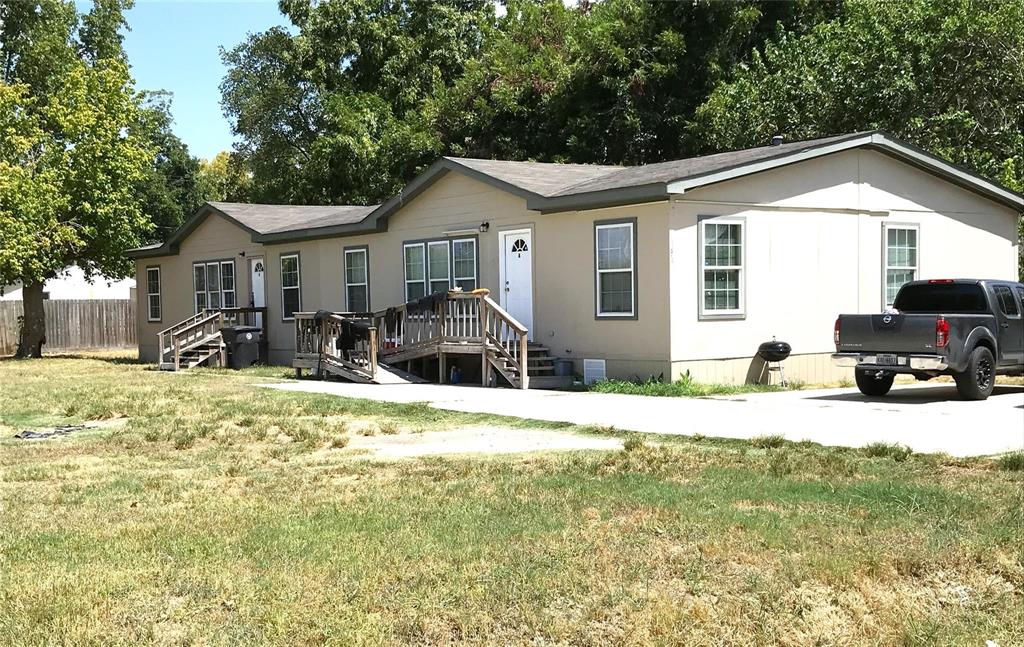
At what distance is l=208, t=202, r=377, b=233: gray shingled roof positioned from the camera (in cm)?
2494

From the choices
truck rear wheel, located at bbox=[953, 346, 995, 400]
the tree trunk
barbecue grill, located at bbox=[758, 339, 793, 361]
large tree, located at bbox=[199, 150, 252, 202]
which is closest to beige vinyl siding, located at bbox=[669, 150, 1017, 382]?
barbecue grill, located at bbox=[758, 339, 793, 361]

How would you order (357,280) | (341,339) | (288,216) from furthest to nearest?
(288,216)
(357,280)
(341,339)

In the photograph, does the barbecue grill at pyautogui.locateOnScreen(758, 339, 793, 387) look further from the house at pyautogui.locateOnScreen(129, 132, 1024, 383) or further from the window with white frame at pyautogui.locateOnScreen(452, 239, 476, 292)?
the window with white frame at pyautogui.locateOnScreen(452, 239, 476, 292)

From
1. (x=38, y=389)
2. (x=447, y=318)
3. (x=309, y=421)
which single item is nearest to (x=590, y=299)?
(x=447, y=318)

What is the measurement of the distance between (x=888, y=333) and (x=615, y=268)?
471 cm

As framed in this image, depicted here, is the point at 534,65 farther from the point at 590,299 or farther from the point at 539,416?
the point at 539,416

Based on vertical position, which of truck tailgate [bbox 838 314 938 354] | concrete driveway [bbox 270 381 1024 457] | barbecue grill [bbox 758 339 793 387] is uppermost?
truck tailgate [bbox 838 314 938 354]

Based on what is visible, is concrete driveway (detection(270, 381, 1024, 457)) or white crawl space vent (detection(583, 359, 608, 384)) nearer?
concrete driveway (detection(270, 381, 1024, 457))

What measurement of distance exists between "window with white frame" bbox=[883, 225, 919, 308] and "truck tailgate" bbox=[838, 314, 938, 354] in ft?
17.1

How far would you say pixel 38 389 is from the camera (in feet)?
61.5

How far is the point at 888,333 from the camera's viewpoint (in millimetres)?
14797

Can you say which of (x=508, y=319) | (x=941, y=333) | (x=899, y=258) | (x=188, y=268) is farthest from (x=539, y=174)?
(x=188, y=268)

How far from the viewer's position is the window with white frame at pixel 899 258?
20.0m

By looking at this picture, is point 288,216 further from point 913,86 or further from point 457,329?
point 913,86
